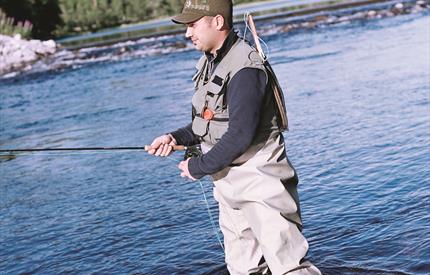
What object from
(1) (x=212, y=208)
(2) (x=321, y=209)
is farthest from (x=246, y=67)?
(1) (x=212, y=208)

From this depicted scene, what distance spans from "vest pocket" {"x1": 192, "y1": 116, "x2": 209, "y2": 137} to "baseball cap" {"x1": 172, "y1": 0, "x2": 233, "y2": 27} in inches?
19.6

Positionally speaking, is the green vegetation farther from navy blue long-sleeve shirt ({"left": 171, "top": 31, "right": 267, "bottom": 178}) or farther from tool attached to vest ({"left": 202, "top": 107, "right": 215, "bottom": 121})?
navy blue long-sleeve shirt ({"left": 171, "top": 31, "right": 267, "bottom": 178})

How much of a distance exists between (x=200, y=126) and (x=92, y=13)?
230 ft

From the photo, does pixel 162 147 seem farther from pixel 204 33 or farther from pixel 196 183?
pixel 196 183

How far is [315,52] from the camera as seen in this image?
1563 cm

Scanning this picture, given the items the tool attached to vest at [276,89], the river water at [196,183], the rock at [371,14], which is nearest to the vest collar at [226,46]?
the tool attached to vest at [276,89]

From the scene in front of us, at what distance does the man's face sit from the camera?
3.25 metres

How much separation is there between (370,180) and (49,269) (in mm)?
2726

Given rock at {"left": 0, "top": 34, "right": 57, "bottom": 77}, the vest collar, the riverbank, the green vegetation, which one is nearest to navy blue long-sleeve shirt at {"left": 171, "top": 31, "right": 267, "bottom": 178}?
the vest collar

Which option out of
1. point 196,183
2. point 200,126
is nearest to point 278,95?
point 200,126

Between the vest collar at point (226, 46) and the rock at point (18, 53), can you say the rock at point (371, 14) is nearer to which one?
the rock at point (18, 53)

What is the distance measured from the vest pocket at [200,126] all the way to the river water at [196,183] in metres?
1.30

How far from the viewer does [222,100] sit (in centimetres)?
320

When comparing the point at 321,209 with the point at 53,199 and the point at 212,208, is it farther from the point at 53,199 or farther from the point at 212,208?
the point at 53,199
